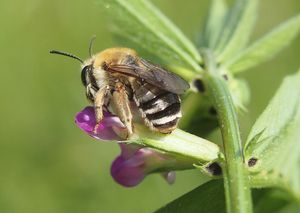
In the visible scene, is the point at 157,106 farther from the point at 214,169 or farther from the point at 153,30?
the point at 153,30

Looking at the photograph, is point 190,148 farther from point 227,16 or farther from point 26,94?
point 26,94

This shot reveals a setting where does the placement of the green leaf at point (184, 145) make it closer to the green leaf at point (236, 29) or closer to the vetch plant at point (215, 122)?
the vetch plant at point (215, 122)

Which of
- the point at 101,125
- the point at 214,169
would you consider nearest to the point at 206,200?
the point at 214,169

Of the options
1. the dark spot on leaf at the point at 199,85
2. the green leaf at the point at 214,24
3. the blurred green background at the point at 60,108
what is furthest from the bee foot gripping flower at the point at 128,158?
the blurred green background at the point at 60,108

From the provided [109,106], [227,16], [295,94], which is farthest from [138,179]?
[227,16]

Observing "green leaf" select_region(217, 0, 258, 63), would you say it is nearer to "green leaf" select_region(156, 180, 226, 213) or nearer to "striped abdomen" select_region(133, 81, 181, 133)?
"striped abdomen" select_region(133, 81, 181, 133)

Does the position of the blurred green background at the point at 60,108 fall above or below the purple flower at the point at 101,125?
above
